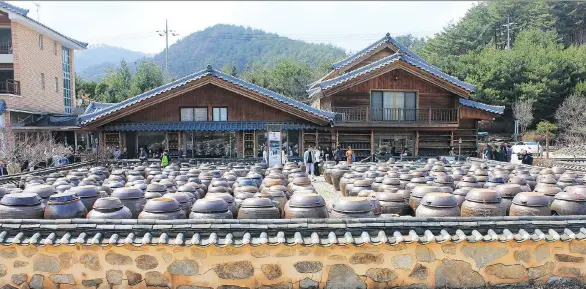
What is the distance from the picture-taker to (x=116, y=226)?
5.82m

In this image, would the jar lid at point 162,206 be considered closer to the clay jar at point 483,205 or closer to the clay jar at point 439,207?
the clay jar at point 439,207

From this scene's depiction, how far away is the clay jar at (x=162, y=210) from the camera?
6266 millimetres

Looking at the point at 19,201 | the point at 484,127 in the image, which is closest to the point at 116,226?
the point at 19,201

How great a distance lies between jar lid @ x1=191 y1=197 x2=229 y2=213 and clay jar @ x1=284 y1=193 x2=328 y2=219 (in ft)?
3.21

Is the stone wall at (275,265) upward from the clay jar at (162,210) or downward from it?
downward

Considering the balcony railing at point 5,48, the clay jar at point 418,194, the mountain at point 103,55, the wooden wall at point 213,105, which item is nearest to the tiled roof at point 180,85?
the wooden wall at point 213,105

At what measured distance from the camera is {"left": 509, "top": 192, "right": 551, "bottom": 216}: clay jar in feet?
22.1

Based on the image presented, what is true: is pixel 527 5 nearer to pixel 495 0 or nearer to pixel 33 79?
pixel 495 0

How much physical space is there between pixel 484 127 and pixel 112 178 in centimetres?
3449

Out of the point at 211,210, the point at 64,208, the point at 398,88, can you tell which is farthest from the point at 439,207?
the point at 398,88

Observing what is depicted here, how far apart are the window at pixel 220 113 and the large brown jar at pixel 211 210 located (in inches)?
578

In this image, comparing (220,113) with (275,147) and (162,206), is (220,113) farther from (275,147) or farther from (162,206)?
(162,206)

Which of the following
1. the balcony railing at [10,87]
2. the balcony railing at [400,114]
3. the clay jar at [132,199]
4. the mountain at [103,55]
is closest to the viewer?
the clay jar at [132,199]

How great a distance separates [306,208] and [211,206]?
57.0 inches
